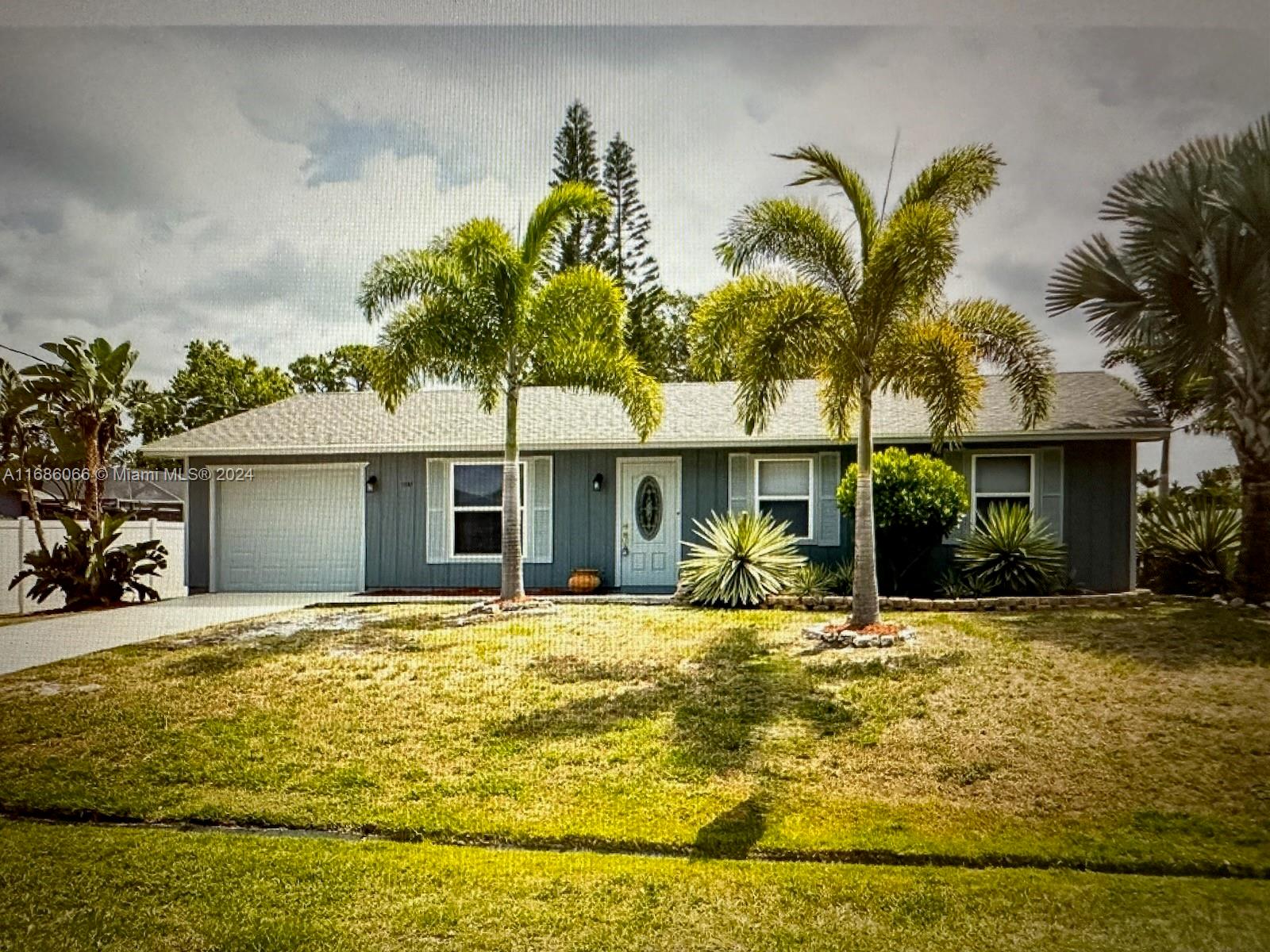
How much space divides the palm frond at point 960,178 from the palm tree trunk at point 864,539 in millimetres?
1377

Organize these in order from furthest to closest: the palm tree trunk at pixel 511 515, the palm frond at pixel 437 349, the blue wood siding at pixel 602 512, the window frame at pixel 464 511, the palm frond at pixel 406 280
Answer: the window frame at pixel 464 511 → the blue wood siding at pixel 602 512 → the palm tree trunk at pixel 511 515 → the palm frond at pixel 437 349 → the palm frond at pixel 406 280

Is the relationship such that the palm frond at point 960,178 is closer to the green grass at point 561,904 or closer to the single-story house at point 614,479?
the green grass at point 561,904

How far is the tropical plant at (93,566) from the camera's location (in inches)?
123

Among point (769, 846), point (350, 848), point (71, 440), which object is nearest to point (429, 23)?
point (71, 440)

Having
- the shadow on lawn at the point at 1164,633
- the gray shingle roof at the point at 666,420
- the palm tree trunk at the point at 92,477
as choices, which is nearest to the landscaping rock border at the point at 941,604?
the shadow on lawn at the point at 1164,633

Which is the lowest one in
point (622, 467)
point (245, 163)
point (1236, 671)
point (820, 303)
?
point (1236, 671)

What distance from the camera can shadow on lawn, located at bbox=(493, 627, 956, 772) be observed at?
2.96 metres

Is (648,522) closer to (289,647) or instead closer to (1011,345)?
(289,647)

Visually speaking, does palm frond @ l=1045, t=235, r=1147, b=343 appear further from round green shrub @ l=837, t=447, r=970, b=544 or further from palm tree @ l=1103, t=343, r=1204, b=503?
round green shrub @ l=837, t=447, r=970, b=544

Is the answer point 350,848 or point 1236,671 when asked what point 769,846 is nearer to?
point 350,848

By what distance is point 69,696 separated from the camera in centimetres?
298

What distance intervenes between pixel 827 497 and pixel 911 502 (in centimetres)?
117

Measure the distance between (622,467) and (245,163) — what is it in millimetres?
4653

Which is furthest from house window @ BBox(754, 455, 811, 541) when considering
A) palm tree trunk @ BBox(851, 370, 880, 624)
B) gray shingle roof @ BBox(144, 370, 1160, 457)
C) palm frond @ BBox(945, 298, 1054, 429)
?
palm frond @ BBox(945, 298, 1054, 429)
